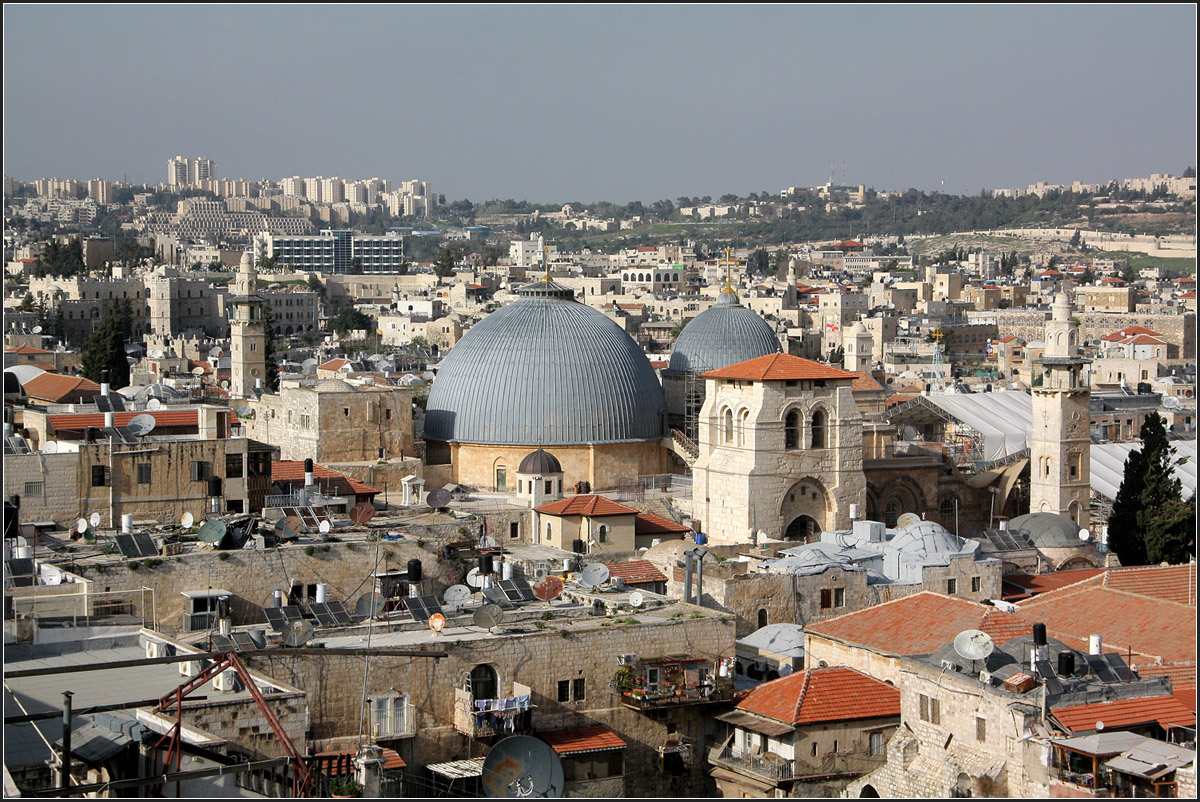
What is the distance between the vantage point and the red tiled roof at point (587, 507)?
32.6 metres

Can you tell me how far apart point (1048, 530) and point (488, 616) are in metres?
15.5

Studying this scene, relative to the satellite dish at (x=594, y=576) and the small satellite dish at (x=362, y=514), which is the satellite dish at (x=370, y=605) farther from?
the small satellite dish at (x=362, y=514)

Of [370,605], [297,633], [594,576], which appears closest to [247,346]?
[594,576]

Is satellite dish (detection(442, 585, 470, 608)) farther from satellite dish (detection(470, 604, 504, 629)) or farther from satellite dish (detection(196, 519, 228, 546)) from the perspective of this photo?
satellite dish (detection(196, 519, 228, 546))

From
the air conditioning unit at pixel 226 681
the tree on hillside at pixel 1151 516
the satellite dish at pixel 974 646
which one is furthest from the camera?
the tree on hillside at pixel 1151 516

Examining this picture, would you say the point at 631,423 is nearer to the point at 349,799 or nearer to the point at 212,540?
the point at 212,540

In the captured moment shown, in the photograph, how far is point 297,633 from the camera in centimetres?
2039

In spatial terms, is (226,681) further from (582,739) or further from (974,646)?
(974,646)

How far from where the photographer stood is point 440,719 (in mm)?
20234

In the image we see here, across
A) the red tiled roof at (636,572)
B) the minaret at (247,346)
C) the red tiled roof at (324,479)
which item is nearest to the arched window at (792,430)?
the red tiled roof at (636,572)

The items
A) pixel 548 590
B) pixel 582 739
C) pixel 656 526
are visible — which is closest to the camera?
pixel 582 739

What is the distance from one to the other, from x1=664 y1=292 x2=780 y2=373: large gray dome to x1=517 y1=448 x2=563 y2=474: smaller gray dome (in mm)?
5414

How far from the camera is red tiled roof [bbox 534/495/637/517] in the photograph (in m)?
32.6

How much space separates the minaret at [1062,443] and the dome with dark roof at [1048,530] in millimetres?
3024
